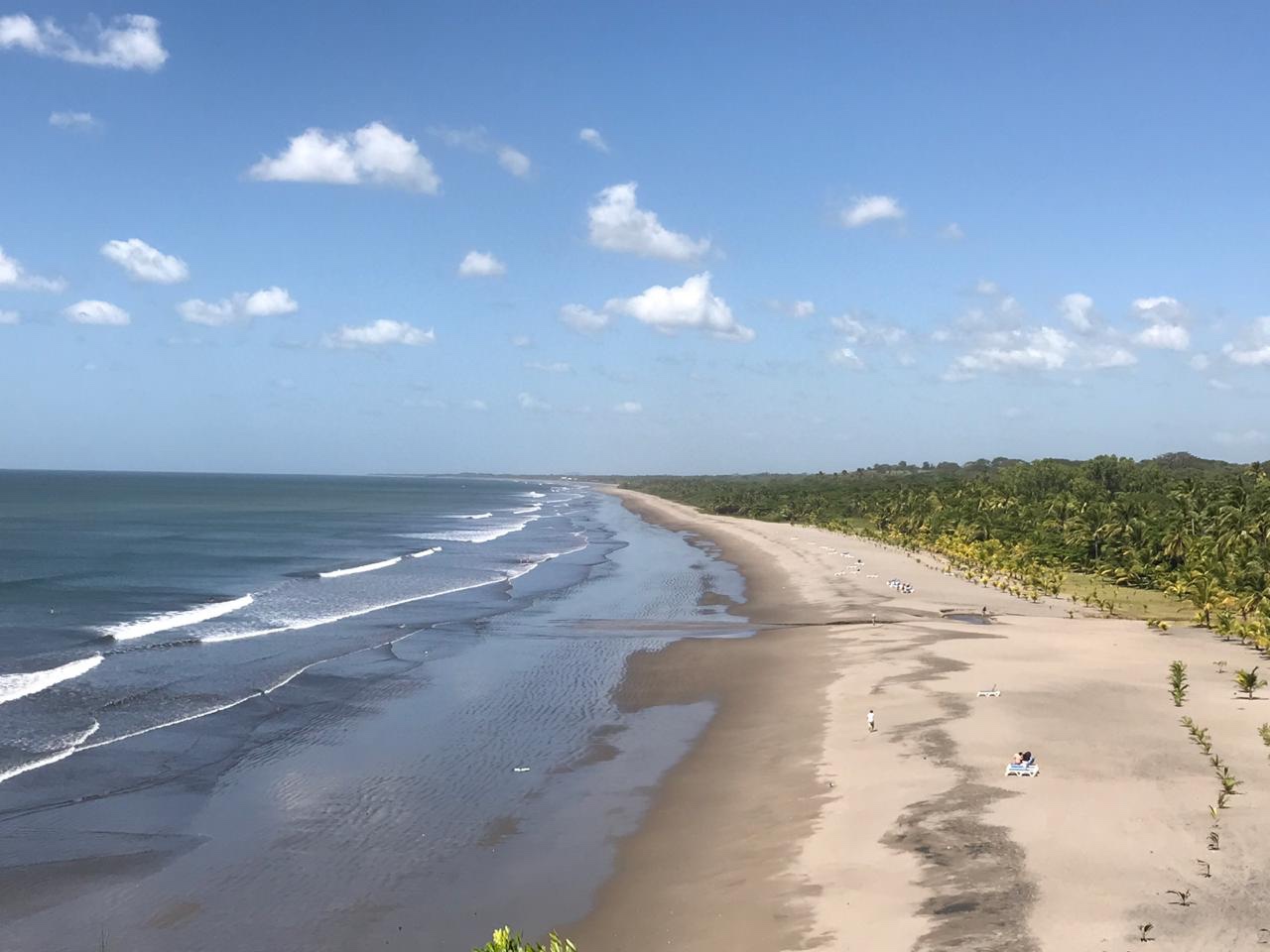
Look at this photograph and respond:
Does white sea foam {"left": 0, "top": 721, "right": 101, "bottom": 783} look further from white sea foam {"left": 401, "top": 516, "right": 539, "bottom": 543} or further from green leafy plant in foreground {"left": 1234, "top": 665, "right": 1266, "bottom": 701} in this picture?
white sea foam {"left": 401, "top": 516, "right": 539, "bottom": 543}

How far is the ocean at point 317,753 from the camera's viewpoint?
15383 mm

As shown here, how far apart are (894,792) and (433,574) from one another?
1743 inches

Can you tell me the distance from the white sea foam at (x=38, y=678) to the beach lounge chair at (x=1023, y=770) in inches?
990

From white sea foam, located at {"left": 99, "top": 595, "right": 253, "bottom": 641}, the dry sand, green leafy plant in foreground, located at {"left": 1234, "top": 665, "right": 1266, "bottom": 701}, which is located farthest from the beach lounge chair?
white sea foam, located at {"left": 99, "top": 595, "right": 253, "bottom": 641}

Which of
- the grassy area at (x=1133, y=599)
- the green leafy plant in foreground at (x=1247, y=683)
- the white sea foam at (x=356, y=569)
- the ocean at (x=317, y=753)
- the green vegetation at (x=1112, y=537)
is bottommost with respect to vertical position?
the ocean at (x=317, y=753)

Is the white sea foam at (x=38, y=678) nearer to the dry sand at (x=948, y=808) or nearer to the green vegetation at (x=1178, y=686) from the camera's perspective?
the dry sand at (x=948, y=808)

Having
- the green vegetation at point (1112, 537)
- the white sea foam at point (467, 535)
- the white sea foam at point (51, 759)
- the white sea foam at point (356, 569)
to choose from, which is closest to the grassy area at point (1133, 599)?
the green vegetation at point (1112, 537)

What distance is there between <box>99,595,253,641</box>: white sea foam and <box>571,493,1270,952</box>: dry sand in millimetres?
18851

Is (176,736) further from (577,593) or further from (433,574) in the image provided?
(433,574)

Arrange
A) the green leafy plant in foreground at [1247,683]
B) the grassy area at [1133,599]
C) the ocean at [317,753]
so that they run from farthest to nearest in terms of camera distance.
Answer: the grassy area at [1133,599], the green leafy plant in foreground at [1247,683], the ocean at [317,753]

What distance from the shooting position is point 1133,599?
46.7 m

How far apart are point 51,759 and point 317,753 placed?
563cm

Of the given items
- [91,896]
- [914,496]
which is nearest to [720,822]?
[91,896]

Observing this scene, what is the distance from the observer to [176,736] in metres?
24.2
